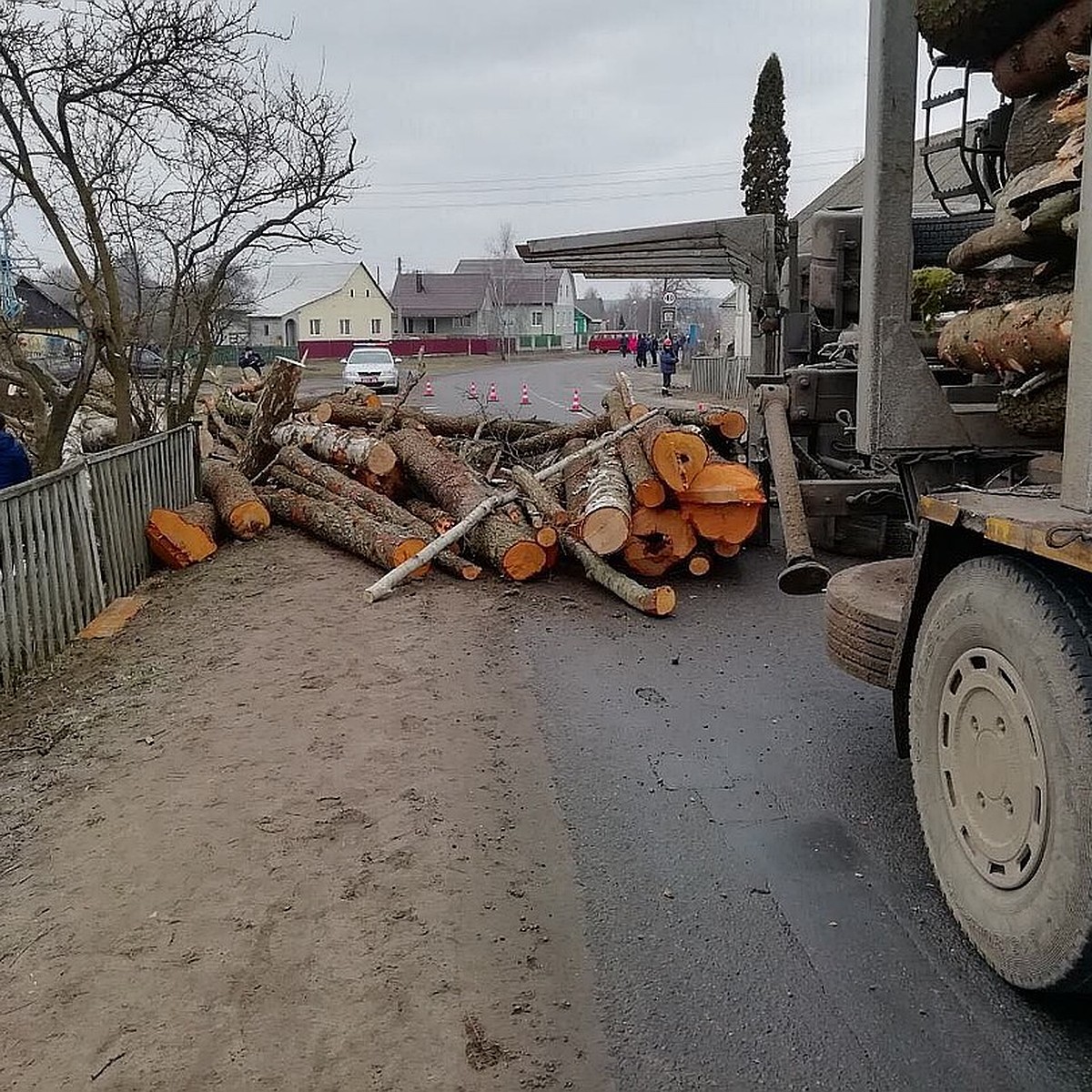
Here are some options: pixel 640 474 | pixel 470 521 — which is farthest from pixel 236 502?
pixel 640 474

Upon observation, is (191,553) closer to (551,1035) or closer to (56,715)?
(56,715)

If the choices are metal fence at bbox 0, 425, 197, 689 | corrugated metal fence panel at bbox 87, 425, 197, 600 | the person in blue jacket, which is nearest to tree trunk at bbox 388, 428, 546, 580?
corrugated metal fence panel at bbox 87, 425, 197, 600

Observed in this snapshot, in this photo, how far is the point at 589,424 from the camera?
38.9ft

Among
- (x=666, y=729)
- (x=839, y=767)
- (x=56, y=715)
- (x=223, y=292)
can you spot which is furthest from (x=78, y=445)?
(x=839, y=767)

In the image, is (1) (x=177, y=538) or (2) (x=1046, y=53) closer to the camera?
(2) (x=1046, y=53)

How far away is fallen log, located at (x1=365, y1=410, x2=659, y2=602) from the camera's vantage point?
8.31 metres

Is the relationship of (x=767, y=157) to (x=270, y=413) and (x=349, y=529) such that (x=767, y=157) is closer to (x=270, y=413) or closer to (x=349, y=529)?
(x=270, y=413)

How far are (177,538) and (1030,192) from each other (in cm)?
800

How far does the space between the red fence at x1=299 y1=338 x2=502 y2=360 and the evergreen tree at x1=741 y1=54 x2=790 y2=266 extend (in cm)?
3337

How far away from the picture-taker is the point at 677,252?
1248cm

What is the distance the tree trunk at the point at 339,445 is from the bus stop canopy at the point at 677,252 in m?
3.17

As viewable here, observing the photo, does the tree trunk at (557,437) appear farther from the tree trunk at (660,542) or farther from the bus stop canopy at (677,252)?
the tree trunk at (660,542)

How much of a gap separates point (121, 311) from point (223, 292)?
307cm

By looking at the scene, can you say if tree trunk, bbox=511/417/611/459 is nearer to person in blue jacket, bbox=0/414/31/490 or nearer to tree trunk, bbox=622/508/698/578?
tree trunk, bbox=622/508/698/578
